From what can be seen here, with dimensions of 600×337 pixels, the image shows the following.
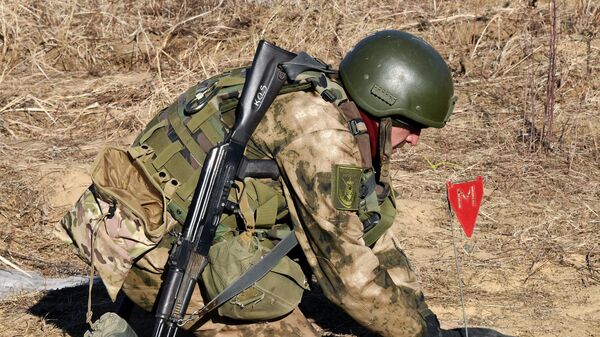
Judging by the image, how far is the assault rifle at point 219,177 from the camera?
3.66 meters

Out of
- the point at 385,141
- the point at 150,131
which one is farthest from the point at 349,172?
the point at 150,131

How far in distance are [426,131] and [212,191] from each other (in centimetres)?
448

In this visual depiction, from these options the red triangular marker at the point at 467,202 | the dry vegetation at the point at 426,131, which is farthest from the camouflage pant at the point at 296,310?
the dry vegetation at the point at 426,131

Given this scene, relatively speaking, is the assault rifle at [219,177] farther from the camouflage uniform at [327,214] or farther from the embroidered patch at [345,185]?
the embroidered patch at [345,185]

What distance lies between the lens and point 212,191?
368 cm

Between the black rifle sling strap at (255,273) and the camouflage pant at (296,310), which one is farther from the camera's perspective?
the black rifle sling strap at (255,273)

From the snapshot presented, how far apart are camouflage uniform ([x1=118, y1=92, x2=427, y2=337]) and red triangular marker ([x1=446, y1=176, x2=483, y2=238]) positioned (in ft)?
3.60

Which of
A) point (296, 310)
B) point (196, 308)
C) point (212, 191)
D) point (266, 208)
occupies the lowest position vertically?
point (296, 310)

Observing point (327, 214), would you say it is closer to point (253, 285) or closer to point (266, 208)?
point (266, 208)

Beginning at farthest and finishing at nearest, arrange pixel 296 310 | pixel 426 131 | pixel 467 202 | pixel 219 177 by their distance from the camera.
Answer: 1. pixel 426 131
2. pixel 467 202
3. pixel 296 310
4. pixel 219 177

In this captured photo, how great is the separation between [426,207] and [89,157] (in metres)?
2.52

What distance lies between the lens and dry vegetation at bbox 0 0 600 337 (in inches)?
221

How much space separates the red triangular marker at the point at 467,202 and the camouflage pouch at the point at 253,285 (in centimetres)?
112

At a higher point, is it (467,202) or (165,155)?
(165,155)
